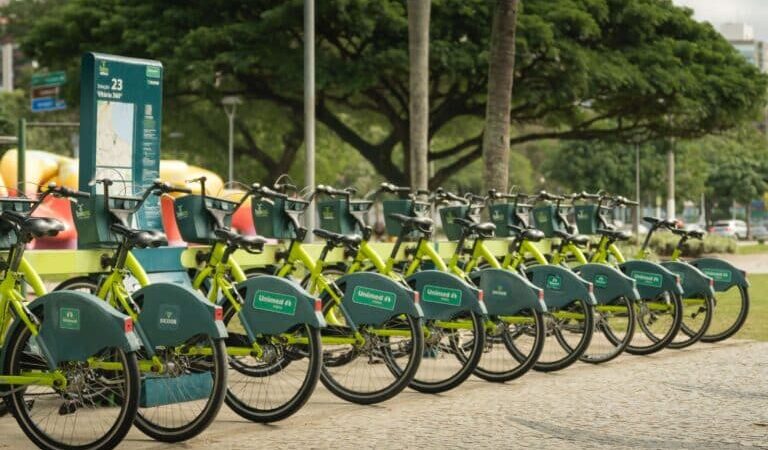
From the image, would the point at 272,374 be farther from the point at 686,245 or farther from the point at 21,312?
the point at 686,245

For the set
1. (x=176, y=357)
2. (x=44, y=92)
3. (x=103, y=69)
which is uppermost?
(x=44, y=92)

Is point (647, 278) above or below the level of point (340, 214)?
below

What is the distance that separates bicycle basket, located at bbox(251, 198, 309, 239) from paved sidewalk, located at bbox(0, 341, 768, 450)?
1.07 meters

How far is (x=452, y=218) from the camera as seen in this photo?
10.6 meters

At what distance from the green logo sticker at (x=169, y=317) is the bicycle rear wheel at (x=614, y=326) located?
4.37 meters

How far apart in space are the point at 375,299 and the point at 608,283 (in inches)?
112

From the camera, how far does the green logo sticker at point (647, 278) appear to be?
34.9 feet

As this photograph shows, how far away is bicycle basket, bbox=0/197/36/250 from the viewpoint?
675cm

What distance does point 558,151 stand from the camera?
62.2 metres

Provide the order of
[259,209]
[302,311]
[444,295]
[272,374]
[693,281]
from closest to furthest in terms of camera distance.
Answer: [302,311]
[272,374]
[444,295]
[259,209]
[693,281]

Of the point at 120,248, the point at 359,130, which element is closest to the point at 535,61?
the point at 359,130

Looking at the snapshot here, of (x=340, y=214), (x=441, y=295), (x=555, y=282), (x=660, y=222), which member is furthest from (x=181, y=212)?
(x=660, y=222)

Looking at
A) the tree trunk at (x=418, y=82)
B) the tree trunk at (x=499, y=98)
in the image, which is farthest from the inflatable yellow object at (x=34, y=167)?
the tree trunk at (x=499, y=98)

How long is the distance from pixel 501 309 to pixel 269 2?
1856cm
